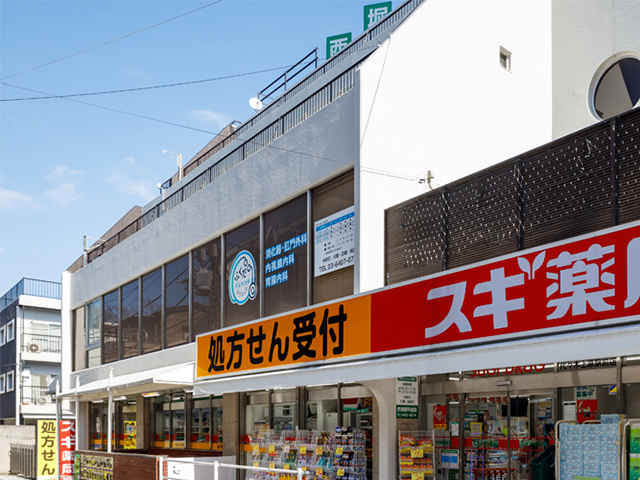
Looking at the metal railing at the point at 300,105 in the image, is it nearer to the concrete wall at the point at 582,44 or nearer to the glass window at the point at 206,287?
the glass window at the point at 206,287

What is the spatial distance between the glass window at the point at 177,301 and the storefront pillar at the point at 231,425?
2.56 m

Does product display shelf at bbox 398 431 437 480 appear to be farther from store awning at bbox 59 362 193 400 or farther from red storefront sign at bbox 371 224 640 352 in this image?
store awning at bbox 59 362 193 400

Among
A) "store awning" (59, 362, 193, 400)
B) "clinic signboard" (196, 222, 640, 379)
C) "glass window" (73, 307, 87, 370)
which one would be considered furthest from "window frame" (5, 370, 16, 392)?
"clinic signboard" (196, 222, 640, 379)

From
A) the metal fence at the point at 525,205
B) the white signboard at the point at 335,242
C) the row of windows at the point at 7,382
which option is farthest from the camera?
the row of windows at the point at 7,382

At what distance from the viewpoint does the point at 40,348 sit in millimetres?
47156

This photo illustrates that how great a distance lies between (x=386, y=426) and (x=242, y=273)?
5.90 meters

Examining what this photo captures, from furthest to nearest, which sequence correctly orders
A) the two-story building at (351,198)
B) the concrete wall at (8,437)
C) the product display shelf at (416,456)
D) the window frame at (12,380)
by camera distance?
the window frame at (12,380)
the concrete wall at (8,437)
the two-story building at (351,198)
the product display shelf at (416,456)

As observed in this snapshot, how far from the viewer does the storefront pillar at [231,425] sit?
16.2 meters

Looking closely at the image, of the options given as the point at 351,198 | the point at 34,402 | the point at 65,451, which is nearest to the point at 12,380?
the point at 34,402

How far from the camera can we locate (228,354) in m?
14.1

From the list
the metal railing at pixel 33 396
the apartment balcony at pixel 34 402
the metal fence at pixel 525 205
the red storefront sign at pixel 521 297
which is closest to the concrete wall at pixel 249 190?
the metal fence at pixel 525 205

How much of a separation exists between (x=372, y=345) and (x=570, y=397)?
2616mm

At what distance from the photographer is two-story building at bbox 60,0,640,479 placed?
12.0m

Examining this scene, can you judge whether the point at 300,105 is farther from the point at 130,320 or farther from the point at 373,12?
the point at 130,320
